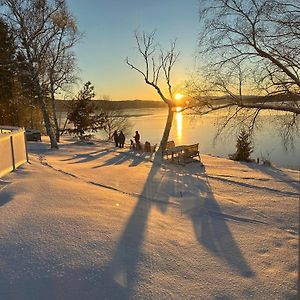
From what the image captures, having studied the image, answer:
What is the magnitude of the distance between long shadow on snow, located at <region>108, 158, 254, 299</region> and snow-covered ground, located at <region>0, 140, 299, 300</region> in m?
0.02

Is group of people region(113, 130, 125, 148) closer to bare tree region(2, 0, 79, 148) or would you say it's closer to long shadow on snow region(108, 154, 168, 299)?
bare tree region(2, 0, 79, 148)

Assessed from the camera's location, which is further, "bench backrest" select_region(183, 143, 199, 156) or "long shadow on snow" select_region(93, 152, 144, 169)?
"bench backrest" select_region(183, 143, 199, 156)

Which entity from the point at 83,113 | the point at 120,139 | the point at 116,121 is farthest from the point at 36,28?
→ the point at 116,121

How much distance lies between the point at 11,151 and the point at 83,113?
2745 centimetres

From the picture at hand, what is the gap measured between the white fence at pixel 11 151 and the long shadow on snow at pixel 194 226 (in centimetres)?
362

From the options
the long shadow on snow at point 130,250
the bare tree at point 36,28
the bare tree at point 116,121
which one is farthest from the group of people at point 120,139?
the bare tree at point 116,121

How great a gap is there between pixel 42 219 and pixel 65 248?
109cm

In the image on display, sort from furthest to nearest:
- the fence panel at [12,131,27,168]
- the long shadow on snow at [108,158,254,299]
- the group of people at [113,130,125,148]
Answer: the group of people at [113,130,125,148], the fence panel at [12,131,27,168], the long shadow on snow at [108,158,254,299]

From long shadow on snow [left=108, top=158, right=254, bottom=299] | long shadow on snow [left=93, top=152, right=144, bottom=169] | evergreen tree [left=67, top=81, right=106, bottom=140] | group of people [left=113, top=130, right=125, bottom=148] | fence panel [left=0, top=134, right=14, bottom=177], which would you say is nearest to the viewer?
long shadow on snow [left=108, top=158, right=254, bottom=299]

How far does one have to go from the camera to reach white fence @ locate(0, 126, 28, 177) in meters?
7.68

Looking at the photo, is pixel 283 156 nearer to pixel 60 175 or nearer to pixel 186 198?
pixel 186 198

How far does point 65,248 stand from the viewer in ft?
13.7

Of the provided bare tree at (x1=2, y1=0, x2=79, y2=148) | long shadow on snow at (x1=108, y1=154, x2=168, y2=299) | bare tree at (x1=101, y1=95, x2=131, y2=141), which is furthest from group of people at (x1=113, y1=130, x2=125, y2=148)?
bare tree at (x1=101, y1=95, x2=131, y2=141)

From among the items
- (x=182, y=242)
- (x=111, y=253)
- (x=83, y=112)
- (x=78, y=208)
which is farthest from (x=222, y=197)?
(x=83, y=112)
